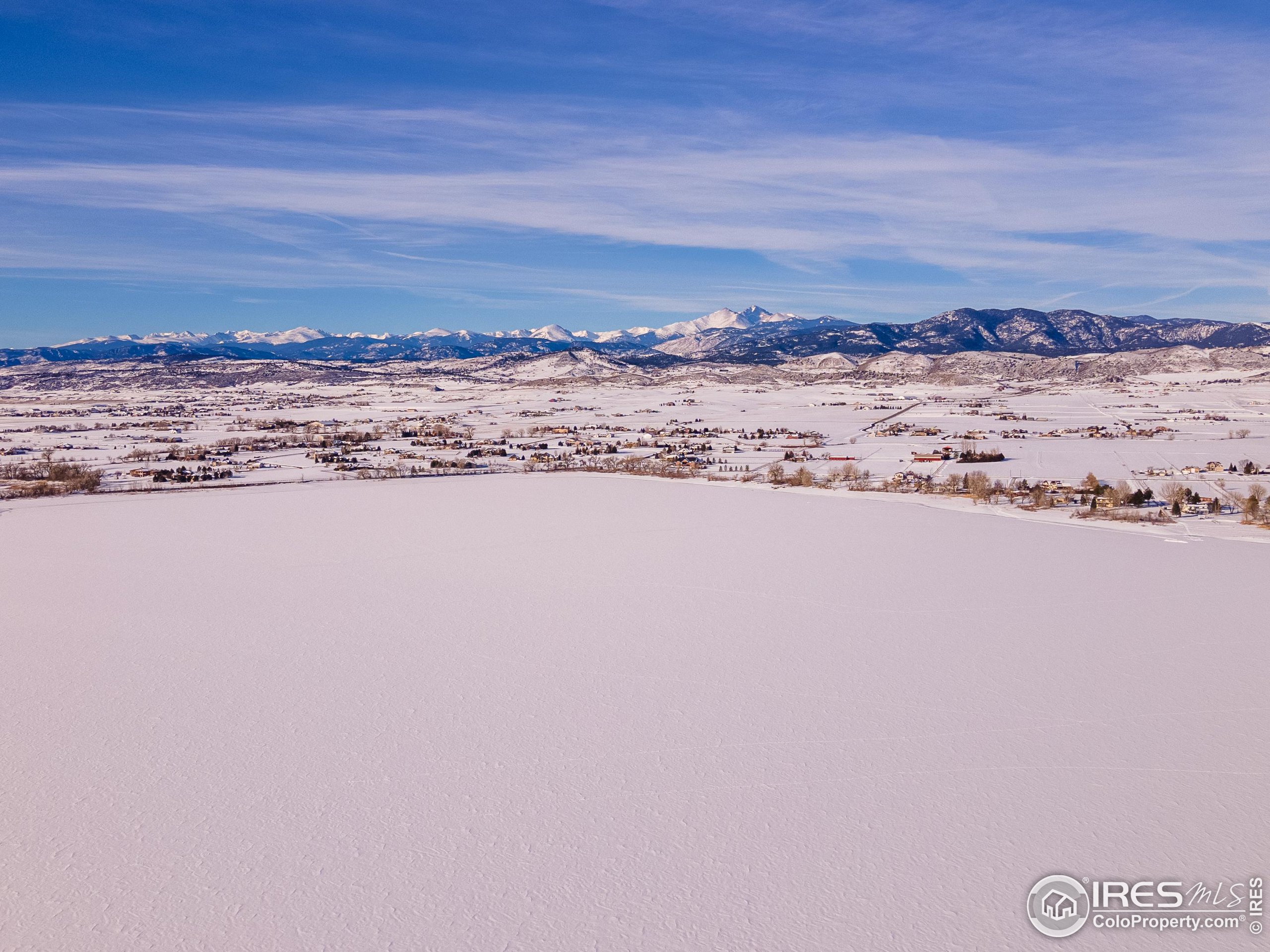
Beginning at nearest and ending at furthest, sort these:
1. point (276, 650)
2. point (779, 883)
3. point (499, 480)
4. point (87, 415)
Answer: point (779, 883)
point (276, 650)
point (499, 480)
point (87, 415)

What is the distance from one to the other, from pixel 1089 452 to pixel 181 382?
169m

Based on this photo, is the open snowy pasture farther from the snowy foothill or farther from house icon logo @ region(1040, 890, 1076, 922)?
the snowy foothill

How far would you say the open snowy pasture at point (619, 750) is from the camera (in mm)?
7406

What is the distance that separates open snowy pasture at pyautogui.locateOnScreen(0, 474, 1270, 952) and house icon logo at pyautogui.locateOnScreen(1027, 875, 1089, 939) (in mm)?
135

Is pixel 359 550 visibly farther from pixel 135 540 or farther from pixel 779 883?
pixel 779 883

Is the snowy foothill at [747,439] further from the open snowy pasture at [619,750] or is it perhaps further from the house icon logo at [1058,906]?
the house icon logo at [1058,906]

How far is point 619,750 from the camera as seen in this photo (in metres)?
10.4

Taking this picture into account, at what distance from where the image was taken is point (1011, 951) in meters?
6.92

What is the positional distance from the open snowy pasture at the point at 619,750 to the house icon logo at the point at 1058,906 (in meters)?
0.14

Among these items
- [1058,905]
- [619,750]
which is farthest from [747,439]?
[1058,905]

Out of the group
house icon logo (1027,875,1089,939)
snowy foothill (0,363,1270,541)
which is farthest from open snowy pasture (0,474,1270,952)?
snowy foothill (0,363,1270,541)

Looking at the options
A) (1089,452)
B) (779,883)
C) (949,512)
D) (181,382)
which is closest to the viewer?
(779,883)

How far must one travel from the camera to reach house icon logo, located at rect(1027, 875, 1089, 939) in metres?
7.21

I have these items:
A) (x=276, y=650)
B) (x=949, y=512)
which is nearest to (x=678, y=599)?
(x=276, y=650)
